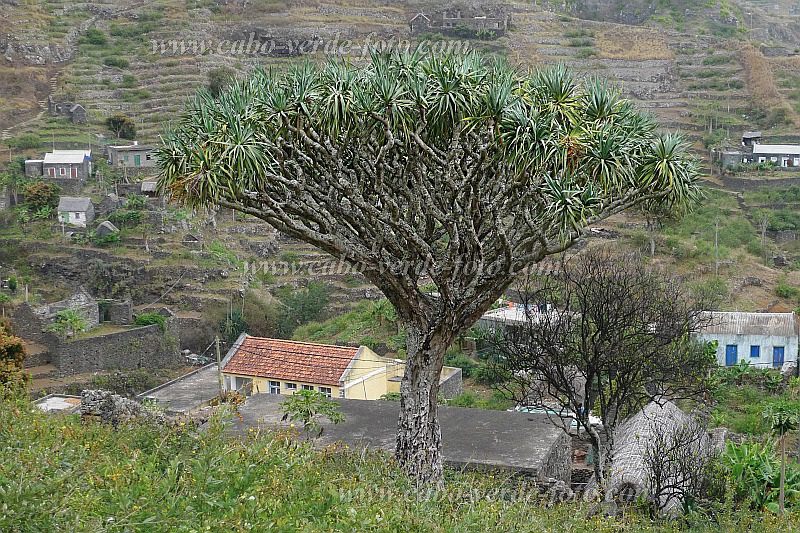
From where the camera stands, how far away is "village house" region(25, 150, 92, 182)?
49719 mm

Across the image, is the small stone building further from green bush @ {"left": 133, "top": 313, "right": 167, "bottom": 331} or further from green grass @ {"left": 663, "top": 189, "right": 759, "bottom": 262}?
green grass @ {"left": 663, "top": 189, "right": 759, "bottom": 262}

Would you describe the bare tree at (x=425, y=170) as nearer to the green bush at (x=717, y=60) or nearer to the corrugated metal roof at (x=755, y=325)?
the corrugated metal roof at (x=755, y=325)

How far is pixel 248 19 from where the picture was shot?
78.0 meters

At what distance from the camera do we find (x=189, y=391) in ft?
90.3

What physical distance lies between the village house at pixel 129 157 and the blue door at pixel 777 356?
3661 cm

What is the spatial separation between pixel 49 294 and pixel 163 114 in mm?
21811

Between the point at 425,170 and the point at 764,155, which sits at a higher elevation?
the point at 425,170

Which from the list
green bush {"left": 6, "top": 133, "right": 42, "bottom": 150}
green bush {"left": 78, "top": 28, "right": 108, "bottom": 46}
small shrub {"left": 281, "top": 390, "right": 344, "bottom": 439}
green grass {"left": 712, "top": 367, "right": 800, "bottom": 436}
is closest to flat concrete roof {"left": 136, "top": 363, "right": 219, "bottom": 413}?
small shrub {"left": 281, "top": 390, "right": 344, "bottom": 439}

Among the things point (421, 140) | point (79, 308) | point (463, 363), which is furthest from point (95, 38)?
point (421, 140)

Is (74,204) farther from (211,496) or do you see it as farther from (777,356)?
(211,496)

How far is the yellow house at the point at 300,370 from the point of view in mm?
20984

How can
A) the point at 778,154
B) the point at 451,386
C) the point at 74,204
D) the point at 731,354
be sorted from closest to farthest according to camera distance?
1. the point at 451,386
2. the point at 731,354
3. the point at 74,204
4. the point at 778,154

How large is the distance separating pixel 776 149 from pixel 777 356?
2912 centimetres

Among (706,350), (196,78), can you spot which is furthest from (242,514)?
(196,78)
